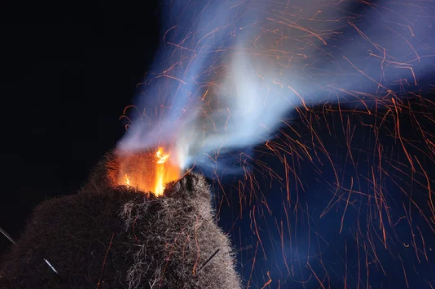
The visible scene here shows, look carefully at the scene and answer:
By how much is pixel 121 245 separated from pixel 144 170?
177 cm

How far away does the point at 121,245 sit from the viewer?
3.67 metres

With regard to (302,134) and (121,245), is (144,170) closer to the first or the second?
(121,245)

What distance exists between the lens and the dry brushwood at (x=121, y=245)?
3.53 m

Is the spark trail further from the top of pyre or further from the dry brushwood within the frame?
the dry brushwood

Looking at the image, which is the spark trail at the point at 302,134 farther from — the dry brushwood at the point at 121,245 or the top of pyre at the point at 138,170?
the dry brushwood at the point at 121,245

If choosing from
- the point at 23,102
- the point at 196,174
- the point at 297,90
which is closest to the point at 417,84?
the point at 297,90

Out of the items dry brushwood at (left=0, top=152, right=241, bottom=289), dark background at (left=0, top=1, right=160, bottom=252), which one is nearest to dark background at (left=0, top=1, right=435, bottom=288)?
dark background at (left=0, top=1, right=160, bottom=252)

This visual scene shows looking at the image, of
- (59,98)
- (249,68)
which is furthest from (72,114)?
(249,68)

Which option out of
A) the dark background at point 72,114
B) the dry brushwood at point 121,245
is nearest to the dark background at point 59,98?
the dark background at point 72,114

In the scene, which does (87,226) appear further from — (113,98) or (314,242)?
(314,242)

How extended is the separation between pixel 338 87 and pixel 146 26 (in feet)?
12.9

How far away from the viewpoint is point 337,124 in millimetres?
8422

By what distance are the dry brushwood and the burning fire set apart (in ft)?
3.07

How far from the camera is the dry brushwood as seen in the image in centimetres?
353
